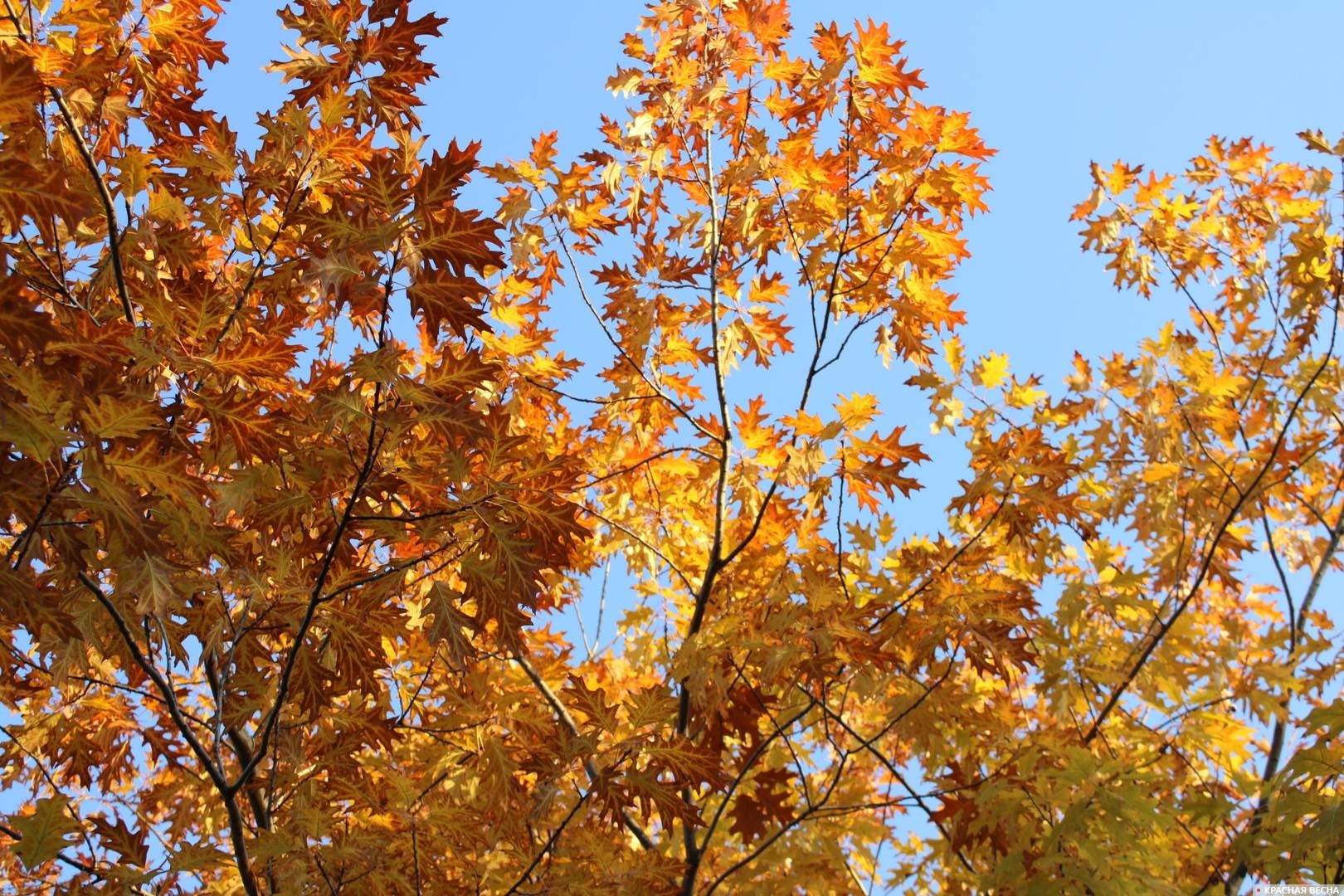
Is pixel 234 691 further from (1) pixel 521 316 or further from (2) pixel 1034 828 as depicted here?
(2) pixel 1034 828

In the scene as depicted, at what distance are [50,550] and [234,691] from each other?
68cm

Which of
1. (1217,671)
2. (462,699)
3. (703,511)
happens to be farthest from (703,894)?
(1217,671)

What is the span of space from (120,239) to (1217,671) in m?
4.64

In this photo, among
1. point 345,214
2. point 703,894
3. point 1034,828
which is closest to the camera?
point 345,214

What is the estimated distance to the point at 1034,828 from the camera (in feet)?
12.5

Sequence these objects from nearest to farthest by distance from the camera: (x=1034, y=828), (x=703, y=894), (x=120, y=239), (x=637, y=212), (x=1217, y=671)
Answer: (x=120, y=239), (x=1034, y=828), (x=703, y=894), (x=1217, y=671), (x=637, y=212)

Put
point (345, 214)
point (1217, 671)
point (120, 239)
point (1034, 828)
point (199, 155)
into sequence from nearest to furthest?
point (345, 214) < point (120, 239) < point (199, 155) < point (1034, 828) < point (1217, 671)

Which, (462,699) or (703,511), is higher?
(703,511)

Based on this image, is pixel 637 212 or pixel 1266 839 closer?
pixel 1266 839

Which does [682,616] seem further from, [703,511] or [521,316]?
[521,316]

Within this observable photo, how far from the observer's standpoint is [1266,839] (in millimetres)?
3371

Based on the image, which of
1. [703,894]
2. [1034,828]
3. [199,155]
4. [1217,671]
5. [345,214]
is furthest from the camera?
[1217,671]

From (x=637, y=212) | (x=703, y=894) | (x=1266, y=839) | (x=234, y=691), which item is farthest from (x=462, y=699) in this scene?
(x=1266, y=839)

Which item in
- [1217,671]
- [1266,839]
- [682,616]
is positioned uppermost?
[682,616]
